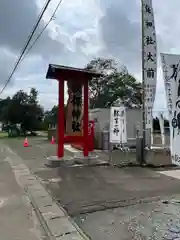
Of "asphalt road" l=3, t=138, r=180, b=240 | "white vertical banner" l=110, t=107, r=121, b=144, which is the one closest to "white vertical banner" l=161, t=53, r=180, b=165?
"asphalt road" l=3, t=138, r=180, b=240

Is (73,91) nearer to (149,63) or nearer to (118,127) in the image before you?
(118,127)

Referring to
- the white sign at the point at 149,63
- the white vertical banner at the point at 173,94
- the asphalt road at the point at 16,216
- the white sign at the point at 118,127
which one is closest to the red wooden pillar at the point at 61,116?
the white sign at the point at 118,127

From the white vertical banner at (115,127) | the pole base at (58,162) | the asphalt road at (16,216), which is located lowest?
the asphalt road at (16,216)

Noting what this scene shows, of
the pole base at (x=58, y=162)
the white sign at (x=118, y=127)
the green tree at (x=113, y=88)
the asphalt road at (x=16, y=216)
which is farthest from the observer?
the green tree at (x=113, y=88)

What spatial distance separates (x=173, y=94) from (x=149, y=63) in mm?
6476

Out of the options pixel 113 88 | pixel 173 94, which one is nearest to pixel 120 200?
pixel 173 94

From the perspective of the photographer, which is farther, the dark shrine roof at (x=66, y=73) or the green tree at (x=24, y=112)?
the green tree at (x=24, y=112)

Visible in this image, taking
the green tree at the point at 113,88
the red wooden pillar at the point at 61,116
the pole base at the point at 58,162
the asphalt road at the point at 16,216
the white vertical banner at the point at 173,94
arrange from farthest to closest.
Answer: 1. the green tree at the point at 113,88
2. the red wooden pillar at the point at 61,116
3. the pole base at the point at 58,162
4. the asphalt road at the point at 16,216
5. the white vertical banner at the point at 173,94

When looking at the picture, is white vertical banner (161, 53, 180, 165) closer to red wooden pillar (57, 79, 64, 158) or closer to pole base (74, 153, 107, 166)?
red wooden pillar (57, 79, 64, 158)

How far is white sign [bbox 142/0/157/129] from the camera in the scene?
10.8 m

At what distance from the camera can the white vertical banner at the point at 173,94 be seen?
445cm

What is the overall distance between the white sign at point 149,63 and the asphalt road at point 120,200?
7.63 feet

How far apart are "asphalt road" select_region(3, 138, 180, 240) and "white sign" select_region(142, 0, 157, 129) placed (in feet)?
7.63

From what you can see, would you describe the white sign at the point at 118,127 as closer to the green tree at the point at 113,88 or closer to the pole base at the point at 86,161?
the pole base at the point at 86,161
